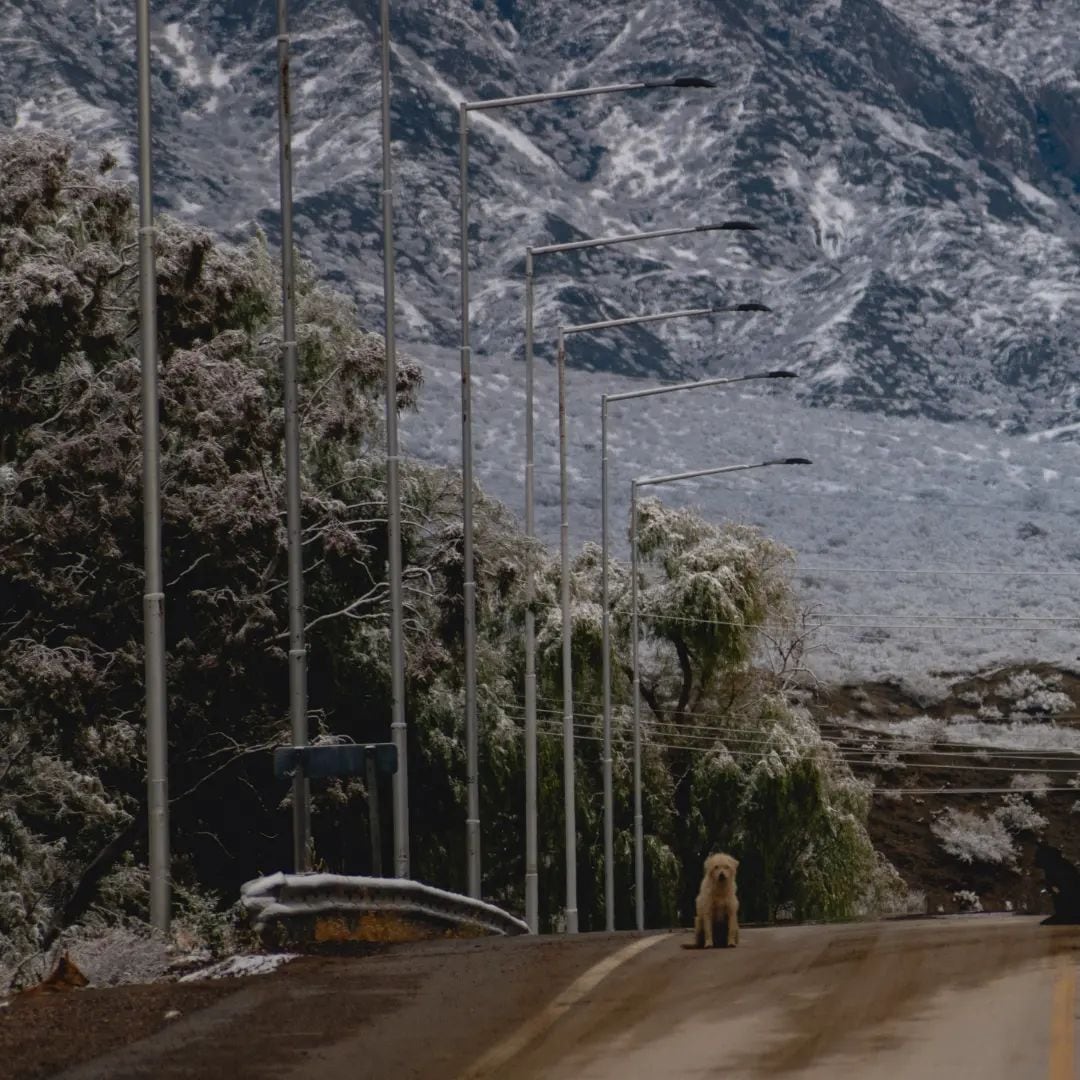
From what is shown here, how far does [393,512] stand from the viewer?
33.6 metres

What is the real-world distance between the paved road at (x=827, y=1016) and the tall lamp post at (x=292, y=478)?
20.2 ft

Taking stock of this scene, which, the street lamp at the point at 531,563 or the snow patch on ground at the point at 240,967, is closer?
the snow patch on ground at the point at 240,967

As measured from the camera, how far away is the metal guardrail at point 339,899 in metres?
20.6

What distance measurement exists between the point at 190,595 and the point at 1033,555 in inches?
4333

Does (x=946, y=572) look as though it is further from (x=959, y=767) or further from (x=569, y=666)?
(x=569, y=666)

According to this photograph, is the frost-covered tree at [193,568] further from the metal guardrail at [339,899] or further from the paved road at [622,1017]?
the paved road at [622,1017]

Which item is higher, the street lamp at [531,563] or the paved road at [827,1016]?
the street lamp at [531,563]

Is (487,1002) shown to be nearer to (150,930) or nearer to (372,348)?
(150,930)

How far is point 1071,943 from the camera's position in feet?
63.1

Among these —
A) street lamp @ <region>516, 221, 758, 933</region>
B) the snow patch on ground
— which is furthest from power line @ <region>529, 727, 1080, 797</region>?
the snow patch on ground

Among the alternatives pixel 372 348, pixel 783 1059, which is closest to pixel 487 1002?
pixel 783 1059

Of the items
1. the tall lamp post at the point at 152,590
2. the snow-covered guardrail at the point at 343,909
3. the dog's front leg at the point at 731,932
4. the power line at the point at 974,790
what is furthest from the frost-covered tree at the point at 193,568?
the power line at the point at 974,790

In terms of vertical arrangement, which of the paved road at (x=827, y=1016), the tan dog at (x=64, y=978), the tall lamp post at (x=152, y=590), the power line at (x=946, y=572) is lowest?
the paved road at (x=827, y=1016)

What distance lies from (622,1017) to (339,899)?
615 centimetres
